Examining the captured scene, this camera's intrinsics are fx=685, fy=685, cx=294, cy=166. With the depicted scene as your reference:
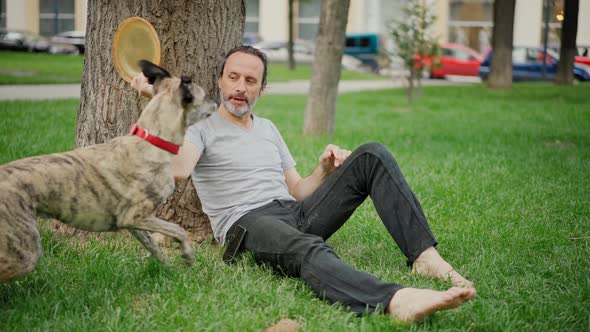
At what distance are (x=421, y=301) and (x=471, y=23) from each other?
129 feet

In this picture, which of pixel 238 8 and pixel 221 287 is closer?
pixel 221 287

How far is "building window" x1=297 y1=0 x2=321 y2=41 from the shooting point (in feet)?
146

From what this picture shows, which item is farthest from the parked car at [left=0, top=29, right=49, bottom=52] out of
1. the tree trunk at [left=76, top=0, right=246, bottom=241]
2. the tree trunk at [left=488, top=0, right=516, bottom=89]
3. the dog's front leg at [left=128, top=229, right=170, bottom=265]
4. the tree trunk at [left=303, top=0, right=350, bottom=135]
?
the dog's front leg at [left=128, top=229, right=170, bottom=265]

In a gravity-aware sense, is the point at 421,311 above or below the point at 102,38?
below

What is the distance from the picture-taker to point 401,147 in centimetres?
957

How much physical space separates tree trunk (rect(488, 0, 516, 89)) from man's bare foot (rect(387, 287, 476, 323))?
17222 mm

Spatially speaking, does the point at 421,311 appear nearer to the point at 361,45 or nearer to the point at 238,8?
the point at 238,8

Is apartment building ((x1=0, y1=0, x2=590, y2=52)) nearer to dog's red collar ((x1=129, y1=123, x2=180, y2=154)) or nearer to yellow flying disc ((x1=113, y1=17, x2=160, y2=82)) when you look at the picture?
yellow flying disc ((x1=113, y1=17, x2=160, y2=82))

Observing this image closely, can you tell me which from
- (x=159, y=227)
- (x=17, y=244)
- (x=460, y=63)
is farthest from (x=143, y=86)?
(x=460, y=63)

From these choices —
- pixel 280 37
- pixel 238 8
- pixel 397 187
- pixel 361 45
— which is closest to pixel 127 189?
pixel 397 187

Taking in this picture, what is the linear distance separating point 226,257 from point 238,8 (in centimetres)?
178

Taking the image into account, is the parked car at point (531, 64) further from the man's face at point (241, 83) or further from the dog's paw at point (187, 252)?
the dog's paw at point (187, 252)

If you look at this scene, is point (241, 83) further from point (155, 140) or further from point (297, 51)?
point (297, 51)

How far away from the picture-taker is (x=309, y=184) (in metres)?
4.42
